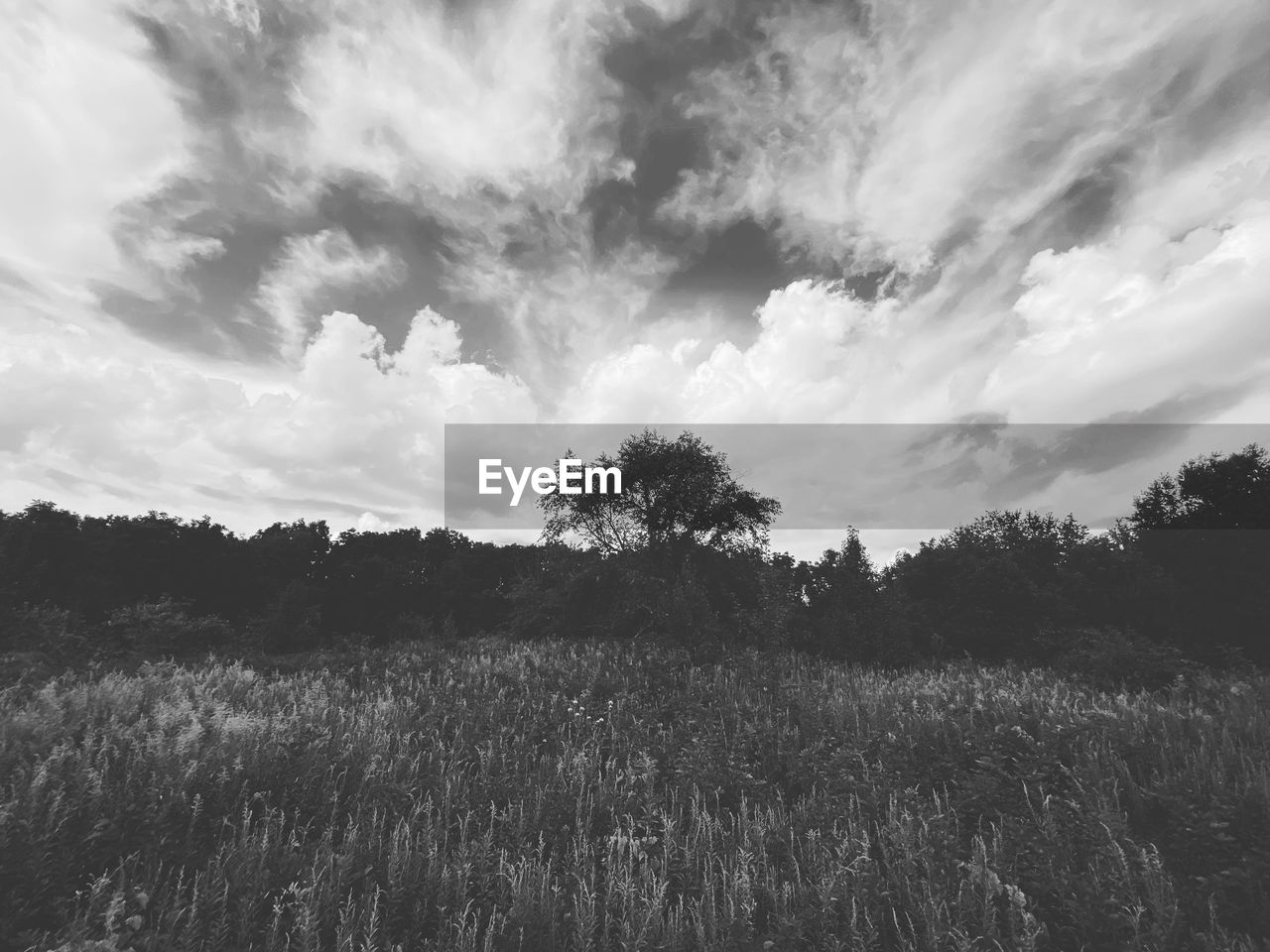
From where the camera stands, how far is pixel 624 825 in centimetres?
619

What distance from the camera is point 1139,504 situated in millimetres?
37062

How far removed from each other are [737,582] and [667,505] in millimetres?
6169

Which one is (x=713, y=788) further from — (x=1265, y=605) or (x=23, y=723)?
(x=1265, y=605)

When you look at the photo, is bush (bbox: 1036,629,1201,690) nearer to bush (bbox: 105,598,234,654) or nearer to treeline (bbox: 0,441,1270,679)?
treeline (bbox: 0,441,1270,679)

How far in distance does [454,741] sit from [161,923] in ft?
14.3

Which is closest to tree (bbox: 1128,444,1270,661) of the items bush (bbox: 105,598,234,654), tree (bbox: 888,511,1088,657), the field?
tree (bbox: 888,511,1088,657)

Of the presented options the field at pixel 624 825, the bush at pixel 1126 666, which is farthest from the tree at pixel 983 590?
the field at pixel 624 825

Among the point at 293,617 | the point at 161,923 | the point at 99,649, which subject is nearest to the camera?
the point at 161,923

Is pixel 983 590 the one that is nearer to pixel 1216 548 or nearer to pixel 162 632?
pixel 1216 548

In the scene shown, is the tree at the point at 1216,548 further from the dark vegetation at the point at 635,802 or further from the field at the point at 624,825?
the field at the point at 624,825

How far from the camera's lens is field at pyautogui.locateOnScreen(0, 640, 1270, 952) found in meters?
4.14

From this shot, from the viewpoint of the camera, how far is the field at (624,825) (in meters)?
4.14

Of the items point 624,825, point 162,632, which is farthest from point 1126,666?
point 162,632

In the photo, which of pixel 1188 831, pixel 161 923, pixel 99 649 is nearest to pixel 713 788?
pixel 1188 831
